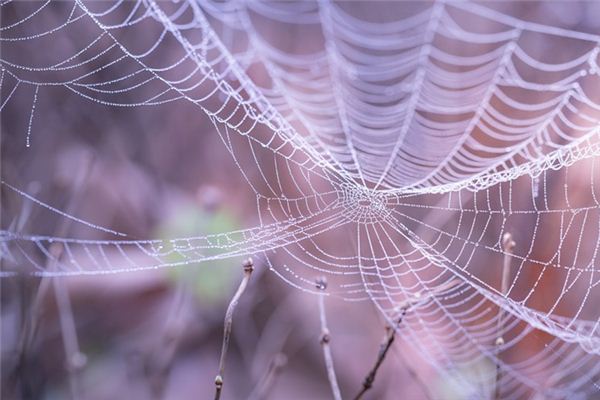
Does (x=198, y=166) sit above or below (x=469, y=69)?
below

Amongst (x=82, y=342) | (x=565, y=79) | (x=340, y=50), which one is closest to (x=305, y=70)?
(x=340, y=50)

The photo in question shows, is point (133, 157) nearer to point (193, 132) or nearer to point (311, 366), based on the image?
point (193, 132)

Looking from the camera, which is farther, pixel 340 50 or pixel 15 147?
pixel 340 50

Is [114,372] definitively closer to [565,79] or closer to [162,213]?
[162,213]

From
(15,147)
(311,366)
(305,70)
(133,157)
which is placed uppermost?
(305,70)

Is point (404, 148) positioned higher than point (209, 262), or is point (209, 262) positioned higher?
point (404, 148)

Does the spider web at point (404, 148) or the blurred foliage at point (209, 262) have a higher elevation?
the spider web at point (404, 148)

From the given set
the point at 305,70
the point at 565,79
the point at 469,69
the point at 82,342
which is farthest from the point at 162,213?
the point at 565,79

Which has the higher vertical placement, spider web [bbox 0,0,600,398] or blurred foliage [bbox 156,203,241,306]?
Result: spider web [bbox 0,0,600,398]
